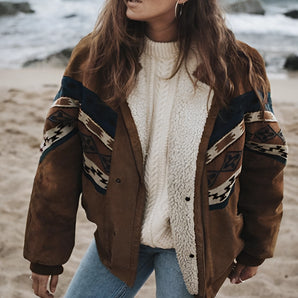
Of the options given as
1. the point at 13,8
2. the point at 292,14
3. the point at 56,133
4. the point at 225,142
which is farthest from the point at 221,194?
the point at 292,14

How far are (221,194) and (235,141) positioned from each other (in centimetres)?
20

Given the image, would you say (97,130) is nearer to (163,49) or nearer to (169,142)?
(169,142)

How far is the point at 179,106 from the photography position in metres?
1.58

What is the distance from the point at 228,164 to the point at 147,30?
567 mm

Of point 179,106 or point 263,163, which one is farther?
point 263,163

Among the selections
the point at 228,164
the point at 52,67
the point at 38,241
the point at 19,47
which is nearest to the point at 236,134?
the point at 228,164

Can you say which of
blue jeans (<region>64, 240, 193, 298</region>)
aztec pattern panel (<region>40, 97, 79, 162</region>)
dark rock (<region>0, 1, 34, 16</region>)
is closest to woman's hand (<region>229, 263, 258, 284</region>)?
blue jeans (<region>64, 240, 193, 298</region>)

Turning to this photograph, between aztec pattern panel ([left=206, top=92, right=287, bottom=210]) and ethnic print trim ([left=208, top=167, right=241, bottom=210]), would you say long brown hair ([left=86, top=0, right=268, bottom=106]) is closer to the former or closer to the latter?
aztec pattern panel ([left=206, top=92, right=287, bottom=210])

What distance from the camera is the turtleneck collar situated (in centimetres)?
163

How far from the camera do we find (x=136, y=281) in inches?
72.1

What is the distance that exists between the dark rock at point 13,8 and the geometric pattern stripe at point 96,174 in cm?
1824

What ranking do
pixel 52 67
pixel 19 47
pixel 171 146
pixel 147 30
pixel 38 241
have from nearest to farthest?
pixel 171 146 < pixel 147 30 < pixel 38 241 < pixel 52 67 < pixel 19 47

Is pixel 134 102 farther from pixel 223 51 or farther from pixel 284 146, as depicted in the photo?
pixel 284 146

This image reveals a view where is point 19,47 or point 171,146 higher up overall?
point 171,146
